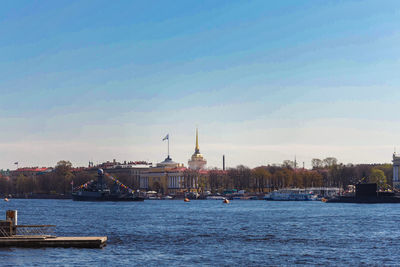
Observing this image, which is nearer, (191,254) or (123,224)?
(191,254)

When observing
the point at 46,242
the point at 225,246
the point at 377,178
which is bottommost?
the point at 225,246

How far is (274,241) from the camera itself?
46688 millimetres

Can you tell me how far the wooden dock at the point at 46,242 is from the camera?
39312mm

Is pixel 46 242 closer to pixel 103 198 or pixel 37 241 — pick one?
pixel 37 241

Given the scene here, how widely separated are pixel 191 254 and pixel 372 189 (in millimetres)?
96530

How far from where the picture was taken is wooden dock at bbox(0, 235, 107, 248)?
3931 cm

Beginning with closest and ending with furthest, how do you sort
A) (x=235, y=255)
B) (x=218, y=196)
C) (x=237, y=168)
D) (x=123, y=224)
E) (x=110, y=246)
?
(x=235, y=255)
(x=110, y=246)
(x=123, y=224)
(x=218, y=196)
(x=237, y=168)

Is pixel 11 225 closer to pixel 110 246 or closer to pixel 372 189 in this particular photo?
pixel 110 246

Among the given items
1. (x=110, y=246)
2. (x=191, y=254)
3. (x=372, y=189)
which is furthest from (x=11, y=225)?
(x=372, y=189)

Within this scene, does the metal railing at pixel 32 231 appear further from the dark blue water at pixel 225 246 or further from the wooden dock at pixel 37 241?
the dark blue water at pixel 225 246

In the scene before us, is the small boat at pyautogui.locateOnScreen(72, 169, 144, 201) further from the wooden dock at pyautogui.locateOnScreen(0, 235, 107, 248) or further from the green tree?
the wooden dock at pyautogui.locateOnScreen(0, 235, 107, 248)

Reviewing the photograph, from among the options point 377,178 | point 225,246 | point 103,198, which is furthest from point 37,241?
point 377,178

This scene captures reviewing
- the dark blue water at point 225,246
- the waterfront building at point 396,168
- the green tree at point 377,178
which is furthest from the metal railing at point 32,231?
the waterfront building at point 396,168

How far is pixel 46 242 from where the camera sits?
39562 mm
